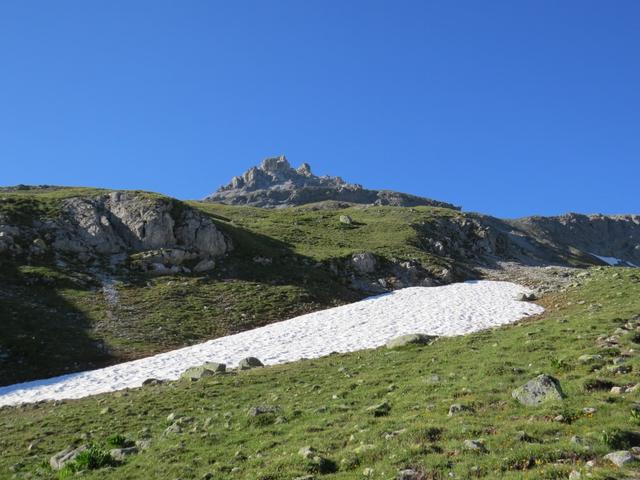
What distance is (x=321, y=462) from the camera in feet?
38.3

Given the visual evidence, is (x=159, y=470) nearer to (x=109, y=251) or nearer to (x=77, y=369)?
(x=77, y=369)

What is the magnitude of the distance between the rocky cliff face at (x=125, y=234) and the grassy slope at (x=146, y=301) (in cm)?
208

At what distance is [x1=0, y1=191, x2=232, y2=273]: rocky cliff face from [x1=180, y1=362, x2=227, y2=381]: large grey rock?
28312 mm

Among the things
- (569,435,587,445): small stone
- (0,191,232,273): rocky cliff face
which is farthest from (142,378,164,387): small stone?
(0,191,232,273): rocky cliff face

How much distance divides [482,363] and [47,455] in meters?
16.5

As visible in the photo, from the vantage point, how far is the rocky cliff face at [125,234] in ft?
174

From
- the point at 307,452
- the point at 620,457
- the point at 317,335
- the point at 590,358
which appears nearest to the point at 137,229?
the point at 317,335

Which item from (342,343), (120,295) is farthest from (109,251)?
(342,343)

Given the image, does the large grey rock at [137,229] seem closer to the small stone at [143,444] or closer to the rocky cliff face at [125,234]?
the rocky cliff face at [125,234]

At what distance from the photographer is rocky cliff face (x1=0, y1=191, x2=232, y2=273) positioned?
2090 inches

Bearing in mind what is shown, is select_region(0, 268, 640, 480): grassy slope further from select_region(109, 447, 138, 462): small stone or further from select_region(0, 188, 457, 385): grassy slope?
select_region(0, 188, 457, 385): grassy slope

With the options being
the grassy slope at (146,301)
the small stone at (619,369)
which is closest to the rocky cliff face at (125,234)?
the grassy slope at (146,301)

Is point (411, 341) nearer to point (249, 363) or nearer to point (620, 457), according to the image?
point (249, 363)

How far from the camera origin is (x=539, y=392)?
13914mm
